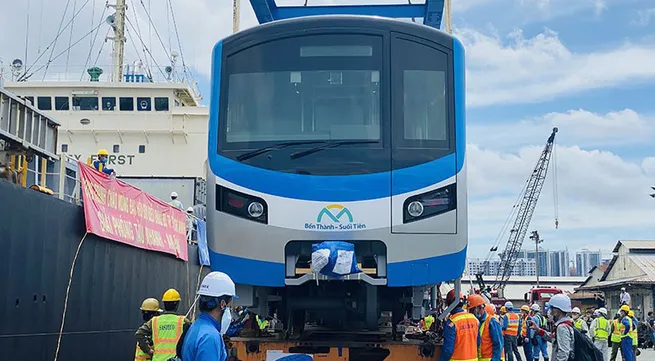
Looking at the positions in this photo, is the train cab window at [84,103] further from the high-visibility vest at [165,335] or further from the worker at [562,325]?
the worker at [562,325]

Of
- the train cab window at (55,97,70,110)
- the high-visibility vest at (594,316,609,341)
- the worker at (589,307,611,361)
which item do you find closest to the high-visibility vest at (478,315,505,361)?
the worker at (589,307,611,361)

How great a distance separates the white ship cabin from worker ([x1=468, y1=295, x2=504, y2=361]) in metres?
14.6

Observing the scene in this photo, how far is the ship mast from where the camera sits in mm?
24688

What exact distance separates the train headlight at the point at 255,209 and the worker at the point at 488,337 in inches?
129

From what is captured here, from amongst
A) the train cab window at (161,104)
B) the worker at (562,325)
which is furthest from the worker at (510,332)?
the train cab window at (161,104)

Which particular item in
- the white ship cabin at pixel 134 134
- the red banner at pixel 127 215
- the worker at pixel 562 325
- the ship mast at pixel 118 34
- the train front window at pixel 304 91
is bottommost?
the worker at pixel 562 325

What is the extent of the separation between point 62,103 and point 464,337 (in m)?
19.1

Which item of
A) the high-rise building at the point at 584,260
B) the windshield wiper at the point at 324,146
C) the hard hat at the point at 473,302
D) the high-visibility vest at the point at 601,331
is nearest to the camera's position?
the windshield wiper at the point at 324,146

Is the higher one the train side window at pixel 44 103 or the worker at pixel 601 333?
the train side window at pixel 44 103

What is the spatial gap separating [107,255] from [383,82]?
265 inches

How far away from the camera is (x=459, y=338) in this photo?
7.33 metres

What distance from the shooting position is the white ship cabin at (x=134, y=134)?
22719 millimetres

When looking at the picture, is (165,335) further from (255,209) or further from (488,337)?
(488,337)

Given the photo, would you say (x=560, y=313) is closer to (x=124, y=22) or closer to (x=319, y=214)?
(x=319, y=214)
